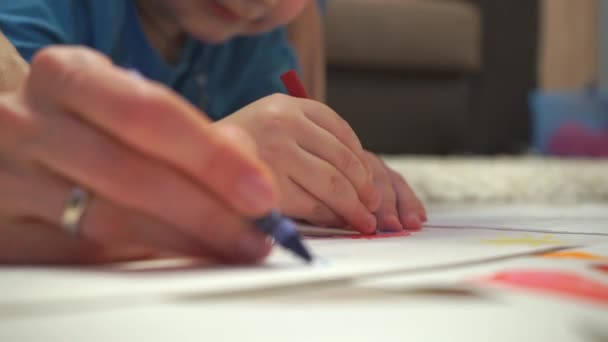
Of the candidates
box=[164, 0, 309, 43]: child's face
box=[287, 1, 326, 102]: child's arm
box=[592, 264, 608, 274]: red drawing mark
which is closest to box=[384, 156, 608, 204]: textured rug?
box=[287, 1, 326, 102]: child's arm

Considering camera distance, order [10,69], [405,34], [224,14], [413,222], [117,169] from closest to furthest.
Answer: [117,169] → [10,69] → [413,222] → [224,14] → [405,34]

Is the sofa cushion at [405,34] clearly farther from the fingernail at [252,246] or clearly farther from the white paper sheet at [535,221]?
the fingernail at [252,246]

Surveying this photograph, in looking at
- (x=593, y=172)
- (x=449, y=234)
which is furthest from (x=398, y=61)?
(x=449, y=234)

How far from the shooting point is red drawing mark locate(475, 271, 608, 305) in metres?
0.21

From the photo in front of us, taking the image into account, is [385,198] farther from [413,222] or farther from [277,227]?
[277,227]

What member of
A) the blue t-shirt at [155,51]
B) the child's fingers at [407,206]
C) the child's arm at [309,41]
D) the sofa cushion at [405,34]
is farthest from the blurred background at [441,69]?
the child's fingers at [407,206]

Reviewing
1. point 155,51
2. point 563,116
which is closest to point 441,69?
point 563,116

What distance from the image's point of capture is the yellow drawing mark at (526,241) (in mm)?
339

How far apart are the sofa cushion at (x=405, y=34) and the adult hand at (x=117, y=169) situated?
1.22 meters

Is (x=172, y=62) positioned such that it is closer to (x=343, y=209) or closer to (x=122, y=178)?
(x=343, y=209)

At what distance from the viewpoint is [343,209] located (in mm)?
377

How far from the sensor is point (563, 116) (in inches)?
72.5

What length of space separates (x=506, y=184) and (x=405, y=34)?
67 cm

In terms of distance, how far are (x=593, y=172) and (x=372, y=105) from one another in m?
0.49
